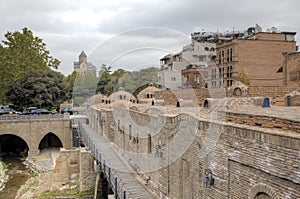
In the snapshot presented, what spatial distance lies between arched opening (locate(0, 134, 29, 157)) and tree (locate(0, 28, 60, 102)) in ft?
26.0

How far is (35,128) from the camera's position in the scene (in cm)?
3366

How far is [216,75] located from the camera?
117ft

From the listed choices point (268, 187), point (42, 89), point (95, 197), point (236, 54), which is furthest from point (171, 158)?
point (42, 89)

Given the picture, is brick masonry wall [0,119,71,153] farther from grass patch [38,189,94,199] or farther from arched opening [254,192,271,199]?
arched opening [254,192,271,199]

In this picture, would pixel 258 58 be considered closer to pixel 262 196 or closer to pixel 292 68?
pixel 292 68

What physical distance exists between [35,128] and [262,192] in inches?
1242

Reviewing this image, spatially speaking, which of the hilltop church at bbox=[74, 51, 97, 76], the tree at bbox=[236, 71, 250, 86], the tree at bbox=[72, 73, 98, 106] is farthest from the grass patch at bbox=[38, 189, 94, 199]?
the tree at bbox=[236, 71, 250, 86]

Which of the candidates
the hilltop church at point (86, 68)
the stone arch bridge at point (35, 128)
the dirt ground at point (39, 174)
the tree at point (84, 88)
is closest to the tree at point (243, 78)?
the hilltop church at point (86, 68)

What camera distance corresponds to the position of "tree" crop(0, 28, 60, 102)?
1596 inches

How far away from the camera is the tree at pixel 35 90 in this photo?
1551 inches

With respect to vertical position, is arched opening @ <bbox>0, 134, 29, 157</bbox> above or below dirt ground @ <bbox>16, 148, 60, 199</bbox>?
above

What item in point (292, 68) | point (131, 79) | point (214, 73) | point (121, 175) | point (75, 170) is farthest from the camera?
point (214, 73)

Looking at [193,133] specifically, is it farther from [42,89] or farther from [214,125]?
[42,89]

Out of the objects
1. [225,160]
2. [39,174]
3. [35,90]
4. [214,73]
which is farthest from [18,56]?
[225,160]
